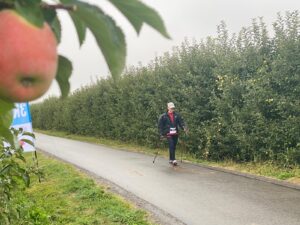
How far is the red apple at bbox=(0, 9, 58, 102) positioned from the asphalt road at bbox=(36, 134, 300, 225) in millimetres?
6801

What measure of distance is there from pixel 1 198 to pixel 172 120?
975 cm

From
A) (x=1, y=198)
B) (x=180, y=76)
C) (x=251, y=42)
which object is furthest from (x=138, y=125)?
(x=1, y=198)

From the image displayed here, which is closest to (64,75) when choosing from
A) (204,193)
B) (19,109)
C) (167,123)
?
(19,109)

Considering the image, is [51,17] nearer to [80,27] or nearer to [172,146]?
[80,27]

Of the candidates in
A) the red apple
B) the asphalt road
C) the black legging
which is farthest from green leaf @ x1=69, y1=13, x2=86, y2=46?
the black legging

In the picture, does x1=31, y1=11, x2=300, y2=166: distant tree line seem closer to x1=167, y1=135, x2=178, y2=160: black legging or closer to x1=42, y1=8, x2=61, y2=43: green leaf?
x1=167, y1=135, x2=178, y2=160: black legging

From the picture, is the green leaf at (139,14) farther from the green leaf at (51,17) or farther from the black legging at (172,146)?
the black legging at (172,146)

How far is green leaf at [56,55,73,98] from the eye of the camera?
815mm

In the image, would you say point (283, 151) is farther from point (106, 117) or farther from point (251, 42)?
point (106, 117)

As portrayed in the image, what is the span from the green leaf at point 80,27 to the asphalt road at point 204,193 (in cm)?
665

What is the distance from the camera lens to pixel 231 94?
524 inches

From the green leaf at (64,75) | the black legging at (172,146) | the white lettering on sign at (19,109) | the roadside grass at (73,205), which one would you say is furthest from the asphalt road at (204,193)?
the green leaf at (64,75)

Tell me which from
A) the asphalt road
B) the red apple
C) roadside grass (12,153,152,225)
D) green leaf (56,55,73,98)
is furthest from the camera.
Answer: the asphalt road

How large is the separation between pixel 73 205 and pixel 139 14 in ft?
25.8
